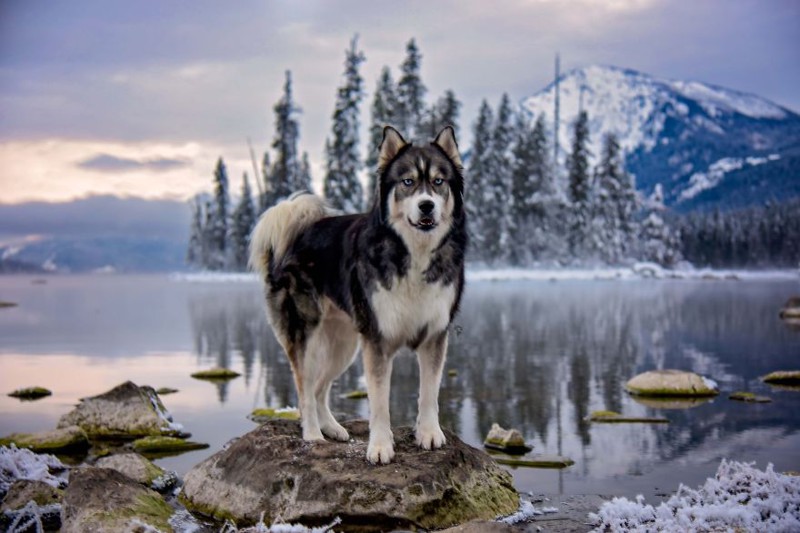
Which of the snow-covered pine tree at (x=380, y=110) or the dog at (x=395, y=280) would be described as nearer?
the dog at (x=395, y=280)

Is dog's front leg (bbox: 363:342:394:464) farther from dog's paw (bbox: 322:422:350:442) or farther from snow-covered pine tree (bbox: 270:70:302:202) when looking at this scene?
snow-covered pine tree (bbox: 270:70:302:202)

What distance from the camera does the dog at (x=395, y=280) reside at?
6.72 metres

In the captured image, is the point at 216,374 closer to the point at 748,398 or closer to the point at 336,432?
the point at 336,432

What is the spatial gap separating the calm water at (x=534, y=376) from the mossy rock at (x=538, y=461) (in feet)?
0.65

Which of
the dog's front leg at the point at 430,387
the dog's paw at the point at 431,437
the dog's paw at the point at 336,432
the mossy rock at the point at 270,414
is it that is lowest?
the mossy rock at the point at 270,414

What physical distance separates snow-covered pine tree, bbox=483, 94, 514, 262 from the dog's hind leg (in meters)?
58.8

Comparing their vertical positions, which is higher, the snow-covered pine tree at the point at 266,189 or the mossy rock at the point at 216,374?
the snow-covered pine tree at the point at 266,189

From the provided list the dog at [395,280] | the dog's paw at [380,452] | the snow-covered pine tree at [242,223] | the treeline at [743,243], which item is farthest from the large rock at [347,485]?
the treeline at [743,243]

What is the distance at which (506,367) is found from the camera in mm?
16516

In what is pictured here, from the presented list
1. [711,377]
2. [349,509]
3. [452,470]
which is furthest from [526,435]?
[711,377]

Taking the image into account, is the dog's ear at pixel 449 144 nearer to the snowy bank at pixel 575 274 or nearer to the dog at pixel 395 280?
the dog at pixel 395 280

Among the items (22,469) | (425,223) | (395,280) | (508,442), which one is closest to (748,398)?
(508,442)

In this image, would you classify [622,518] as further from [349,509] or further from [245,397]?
[245,397]

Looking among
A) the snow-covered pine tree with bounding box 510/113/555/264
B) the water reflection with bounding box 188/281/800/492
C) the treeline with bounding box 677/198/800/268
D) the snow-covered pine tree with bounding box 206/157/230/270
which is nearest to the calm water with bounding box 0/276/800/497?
the water reflection with bounding box 188/281/800/492
